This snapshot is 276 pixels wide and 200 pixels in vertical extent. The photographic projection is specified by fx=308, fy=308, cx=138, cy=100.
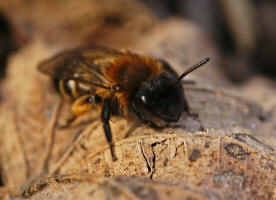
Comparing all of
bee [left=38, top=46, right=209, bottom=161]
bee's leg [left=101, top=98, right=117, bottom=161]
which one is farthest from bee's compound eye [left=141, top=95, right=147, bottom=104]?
bee's leg [left=101, top=98, right=117, bottom=161]

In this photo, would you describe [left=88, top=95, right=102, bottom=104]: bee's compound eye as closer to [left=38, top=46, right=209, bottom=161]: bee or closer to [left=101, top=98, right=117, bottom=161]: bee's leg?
[left=38, top=46, right=209, bottom=161]: bee

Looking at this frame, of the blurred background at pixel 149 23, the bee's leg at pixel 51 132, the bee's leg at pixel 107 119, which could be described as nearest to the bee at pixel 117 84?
the bee's leg at pixel 107 119

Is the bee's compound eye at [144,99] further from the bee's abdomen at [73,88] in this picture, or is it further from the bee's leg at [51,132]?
the bee's leg at [51,132]

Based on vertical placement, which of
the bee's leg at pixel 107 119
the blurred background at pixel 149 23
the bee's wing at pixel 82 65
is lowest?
the bee's leg at pixel 107 119

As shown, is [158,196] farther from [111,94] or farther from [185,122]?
[111,94]

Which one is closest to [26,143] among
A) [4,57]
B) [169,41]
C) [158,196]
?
[4,57]

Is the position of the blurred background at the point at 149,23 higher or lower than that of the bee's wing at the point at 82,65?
higher

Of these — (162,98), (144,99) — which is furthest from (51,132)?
(162,98)
